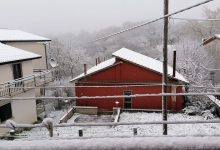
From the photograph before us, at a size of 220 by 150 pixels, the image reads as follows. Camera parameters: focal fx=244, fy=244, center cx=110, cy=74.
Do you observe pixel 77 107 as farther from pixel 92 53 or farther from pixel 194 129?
pixel 92 53

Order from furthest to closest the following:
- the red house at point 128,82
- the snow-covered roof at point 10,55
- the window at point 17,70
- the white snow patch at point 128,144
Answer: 1. the red house at point 128,82
2. the window at point 17,70
3. the snow-covered roof at point 10,55
4. the white snow patch at point 128,144

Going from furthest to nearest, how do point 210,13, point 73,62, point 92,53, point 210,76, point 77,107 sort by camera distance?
point 92,53 < point 73,62 < point 210,13 < point 210,76 < point 77,107

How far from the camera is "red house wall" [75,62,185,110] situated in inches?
835

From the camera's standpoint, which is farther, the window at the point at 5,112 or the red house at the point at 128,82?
the red house at the point at 128,82

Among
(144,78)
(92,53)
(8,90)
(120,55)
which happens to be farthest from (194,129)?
(92,53)

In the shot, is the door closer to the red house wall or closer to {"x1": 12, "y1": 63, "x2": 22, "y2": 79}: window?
the red house wall

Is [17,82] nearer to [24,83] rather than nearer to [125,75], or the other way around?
[24,83]

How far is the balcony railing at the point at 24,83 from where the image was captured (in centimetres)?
1505

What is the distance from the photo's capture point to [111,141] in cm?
127

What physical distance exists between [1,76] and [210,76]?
22658 millimetres

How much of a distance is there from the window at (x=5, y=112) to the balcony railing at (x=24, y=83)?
2.76 ft

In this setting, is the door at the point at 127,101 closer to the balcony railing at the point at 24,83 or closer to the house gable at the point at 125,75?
the house gable at the point at 125,75

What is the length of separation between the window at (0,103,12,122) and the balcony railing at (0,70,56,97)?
2.76 ft

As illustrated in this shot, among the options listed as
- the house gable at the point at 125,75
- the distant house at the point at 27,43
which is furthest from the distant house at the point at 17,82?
the house gable at the point at 125,75
